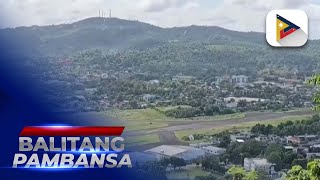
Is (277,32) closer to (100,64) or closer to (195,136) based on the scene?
(195,136)

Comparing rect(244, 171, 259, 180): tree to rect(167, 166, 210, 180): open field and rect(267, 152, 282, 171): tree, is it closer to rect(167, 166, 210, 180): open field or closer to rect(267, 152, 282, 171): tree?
rect(267, 152, 282, 171): tree

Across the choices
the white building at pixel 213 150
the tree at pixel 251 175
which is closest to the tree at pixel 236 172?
the tree at pixel 251 175

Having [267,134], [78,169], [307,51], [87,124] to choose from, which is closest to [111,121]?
[87,124]

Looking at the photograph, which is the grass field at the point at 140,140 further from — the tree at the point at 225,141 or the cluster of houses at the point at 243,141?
the tree at the point at 225,141

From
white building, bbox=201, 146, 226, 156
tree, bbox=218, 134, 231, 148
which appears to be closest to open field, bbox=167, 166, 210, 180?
white building, bbox=201, 146, 226, 156

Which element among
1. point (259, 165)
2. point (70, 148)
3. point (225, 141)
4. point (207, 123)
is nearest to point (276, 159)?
point (259, 165)

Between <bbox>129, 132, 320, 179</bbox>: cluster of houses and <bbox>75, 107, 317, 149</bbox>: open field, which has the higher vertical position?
<bbox>75, 107, 317, 149</bbox>: open field

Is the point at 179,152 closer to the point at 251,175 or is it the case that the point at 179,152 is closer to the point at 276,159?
the point at 251,175
